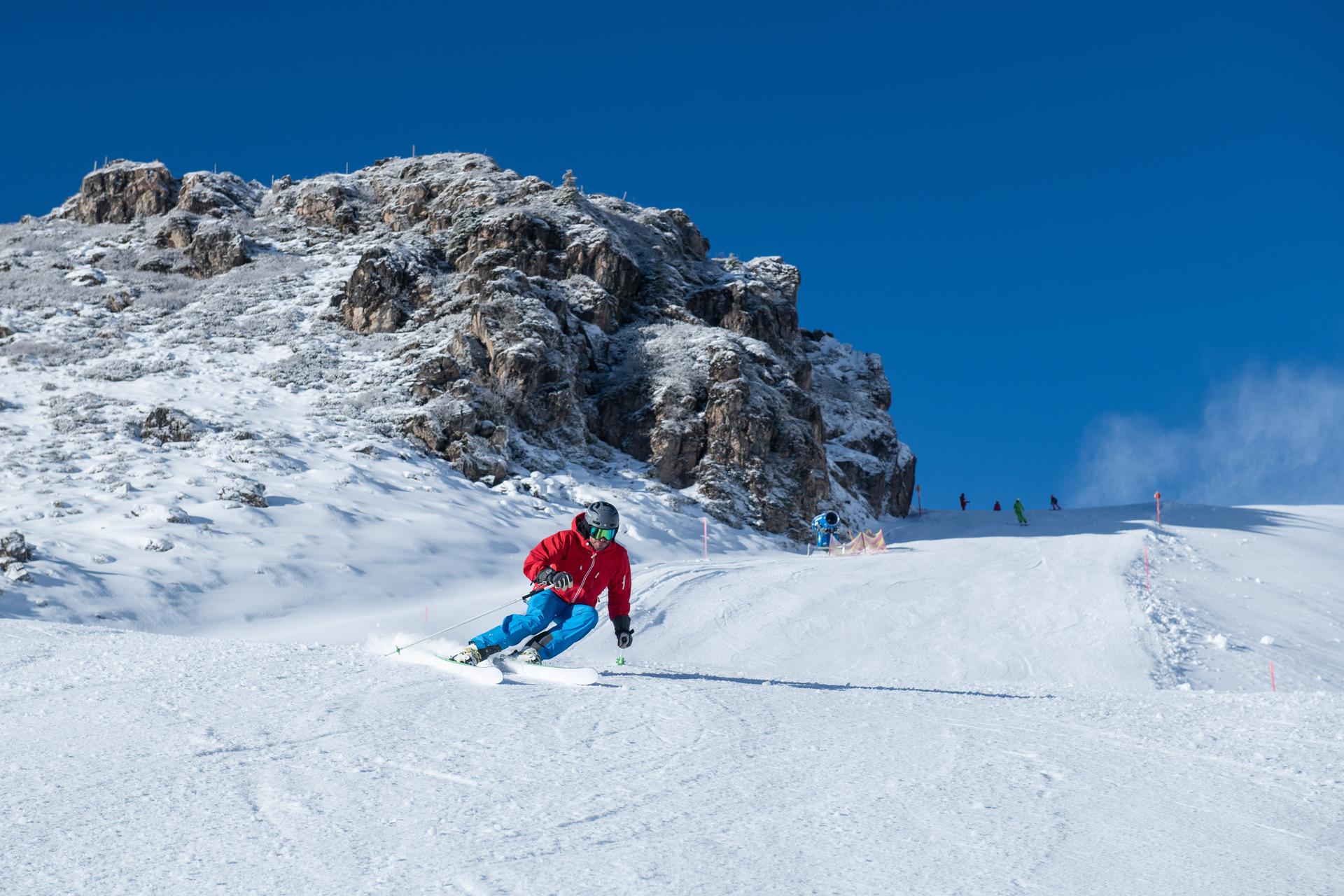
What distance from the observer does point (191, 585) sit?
51.5 ft

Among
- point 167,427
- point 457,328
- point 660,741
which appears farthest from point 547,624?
point 457,328

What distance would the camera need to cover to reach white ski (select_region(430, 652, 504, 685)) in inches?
244

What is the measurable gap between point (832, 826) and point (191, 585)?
1526cm

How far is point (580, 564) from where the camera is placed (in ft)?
24.4

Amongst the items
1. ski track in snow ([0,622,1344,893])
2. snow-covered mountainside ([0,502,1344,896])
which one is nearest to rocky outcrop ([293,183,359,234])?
snow-covered mountainside ([0,502,1344,896])

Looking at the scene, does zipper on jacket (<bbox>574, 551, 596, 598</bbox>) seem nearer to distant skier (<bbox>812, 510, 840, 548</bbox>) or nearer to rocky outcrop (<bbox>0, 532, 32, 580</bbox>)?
rocky outcrop (<bbox>0, 532, 32, 580</bbox>)

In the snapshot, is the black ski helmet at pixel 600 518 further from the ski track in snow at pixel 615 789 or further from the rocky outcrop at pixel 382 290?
the rocky outcrop at pixel 382 290

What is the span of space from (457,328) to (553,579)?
27.4 metres

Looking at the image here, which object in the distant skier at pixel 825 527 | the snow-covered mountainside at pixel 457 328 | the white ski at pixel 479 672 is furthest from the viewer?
the snow-covered mountainside at pixel 457 328

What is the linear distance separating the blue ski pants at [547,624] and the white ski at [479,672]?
0.34 metres

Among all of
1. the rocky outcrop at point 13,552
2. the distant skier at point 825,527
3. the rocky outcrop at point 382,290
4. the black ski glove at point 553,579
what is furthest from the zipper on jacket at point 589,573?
the rocky outcrop at point 382,290

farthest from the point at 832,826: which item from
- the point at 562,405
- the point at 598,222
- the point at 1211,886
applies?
the point at 598,222

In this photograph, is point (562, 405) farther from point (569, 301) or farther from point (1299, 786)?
point (1299, 786)

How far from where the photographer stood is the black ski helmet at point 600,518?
7266 mm
